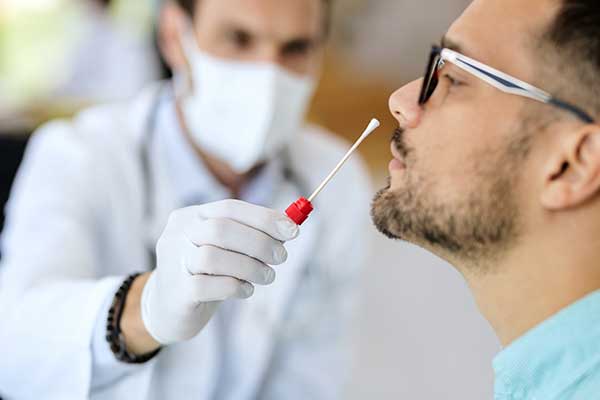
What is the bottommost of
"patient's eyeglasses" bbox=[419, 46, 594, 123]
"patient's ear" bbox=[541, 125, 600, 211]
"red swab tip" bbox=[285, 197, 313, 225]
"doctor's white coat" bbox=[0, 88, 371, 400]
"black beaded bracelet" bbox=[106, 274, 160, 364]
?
"doctor's white coat" bbox=[0, 88, 371, 400]

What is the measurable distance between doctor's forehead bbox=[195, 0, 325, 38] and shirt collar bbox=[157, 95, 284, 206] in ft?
0.65

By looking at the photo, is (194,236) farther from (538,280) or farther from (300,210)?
(538,280)

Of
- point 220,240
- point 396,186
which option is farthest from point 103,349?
point 396,186

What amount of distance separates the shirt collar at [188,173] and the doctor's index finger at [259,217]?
0.54 meters

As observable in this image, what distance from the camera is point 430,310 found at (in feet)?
7.15

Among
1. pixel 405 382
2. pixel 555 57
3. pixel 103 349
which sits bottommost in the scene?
pixel 405 382

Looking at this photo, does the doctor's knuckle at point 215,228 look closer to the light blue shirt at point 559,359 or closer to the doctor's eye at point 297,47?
the light blue shirt at point 559,359

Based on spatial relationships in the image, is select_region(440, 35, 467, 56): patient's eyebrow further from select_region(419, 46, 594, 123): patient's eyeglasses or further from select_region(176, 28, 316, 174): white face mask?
select_region(176, 28, 316, 174): white face mask

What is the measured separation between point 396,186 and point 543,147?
17cm

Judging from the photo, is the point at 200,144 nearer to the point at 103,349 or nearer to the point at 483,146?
the point at 103,349

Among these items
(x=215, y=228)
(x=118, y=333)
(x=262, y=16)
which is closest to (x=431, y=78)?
(x=215, y=228)

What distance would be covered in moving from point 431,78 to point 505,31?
0.09 metres

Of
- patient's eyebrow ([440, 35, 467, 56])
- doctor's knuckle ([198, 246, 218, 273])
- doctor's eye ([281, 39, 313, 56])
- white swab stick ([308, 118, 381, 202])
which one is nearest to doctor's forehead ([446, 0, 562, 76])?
patient's eyebrow ([440, 35, 467, 56])

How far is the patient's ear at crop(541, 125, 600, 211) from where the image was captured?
2.72 ft
